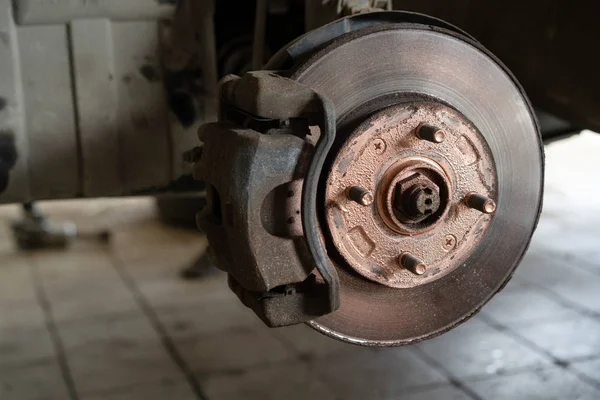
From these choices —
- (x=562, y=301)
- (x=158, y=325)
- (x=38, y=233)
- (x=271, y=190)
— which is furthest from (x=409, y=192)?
(x=38, y=233)

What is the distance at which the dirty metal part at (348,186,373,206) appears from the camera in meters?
0.63

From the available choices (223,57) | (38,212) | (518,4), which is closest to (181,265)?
(38,212)

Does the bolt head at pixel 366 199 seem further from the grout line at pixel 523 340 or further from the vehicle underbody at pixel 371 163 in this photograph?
the grout line at pixel 523 340

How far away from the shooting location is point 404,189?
0.66 meters

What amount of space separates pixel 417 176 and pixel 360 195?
0.07 metres

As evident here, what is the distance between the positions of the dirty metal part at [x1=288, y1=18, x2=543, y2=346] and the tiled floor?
69 cm

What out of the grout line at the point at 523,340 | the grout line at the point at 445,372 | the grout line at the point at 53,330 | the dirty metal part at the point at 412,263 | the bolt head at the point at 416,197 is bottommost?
the grout line at the point at 53,330

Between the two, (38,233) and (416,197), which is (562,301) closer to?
(416,197)

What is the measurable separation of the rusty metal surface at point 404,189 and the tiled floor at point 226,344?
0.76 meters

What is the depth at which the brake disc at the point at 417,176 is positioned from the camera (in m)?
0.65

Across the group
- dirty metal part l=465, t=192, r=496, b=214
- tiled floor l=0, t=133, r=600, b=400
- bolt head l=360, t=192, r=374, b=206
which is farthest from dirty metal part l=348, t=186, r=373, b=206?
tiled floor l=0, t=133, r=600, b=400

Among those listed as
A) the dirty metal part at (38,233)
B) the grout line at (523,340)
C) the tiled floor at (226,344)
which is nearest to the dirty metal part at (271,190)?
the tiled floor at (226,344)

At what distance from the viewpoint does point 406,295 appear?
741 mm

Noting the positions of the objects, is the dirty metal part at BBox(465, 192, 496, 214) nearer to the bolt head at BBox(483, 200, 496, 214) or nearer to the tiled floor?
the bolt head at BBox(483, 200, 496, 214)
